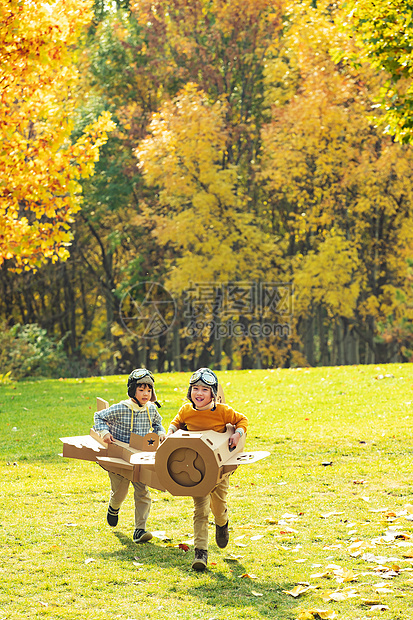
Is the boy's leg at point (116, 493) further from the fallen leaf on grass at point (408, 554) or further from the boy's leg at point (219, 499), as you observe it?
the fallen leaf on grass at point (408, 554)

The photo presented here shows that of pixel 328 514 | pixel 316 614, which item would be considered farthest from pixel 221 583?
pixel 328 514

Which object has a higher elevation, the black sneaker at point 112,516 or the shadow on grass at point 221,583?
the black sneaker at point 112,516

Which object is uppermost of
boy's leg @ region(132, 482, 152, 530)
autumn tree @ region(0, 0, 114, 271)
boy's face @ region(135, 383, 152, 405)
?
autumn tree @ region(0, 0, 114, 271)

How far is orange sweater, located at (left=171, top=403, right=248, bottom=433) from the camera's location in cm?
525

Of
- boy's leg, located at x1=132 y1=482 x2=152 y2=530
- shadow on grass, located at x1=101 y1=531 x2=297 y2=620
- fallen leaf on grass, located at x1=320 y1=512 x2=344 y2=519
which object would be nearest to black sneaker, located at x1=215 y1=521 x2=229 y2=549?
shadow on grass, located at x1=101 y1=531 x2=297 y2=620

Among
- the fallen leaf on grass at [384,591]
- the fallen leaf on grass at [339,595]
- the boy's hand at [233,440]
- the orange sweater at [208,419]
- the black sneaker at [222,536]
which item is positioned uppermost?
the orange sweater at [208,419]

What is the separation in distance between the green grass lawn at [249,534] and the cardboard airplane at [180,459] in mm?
623

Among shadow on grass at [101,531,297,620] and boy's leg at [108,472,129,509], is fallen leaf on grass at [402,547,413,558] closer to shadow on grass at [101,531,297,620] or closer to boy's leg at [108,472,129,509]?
shadow on grass at [101,531,297,620]

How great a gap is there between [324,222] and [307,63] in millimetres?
4636

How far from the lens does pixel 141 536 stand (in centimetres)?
562

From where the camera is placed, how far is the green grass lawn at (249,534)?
14.5ft
